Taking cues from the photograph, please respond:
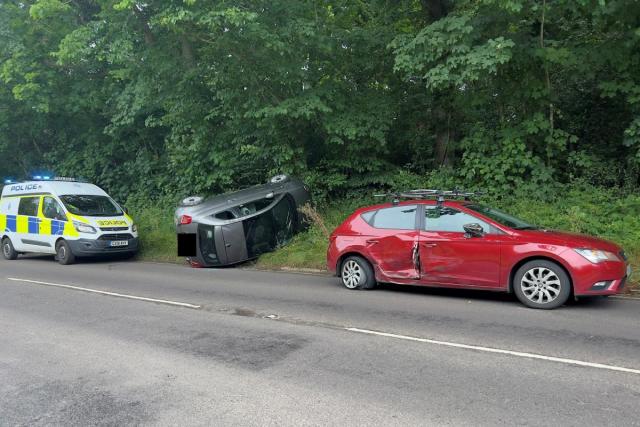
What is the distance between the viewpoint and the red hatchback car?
6.75 m

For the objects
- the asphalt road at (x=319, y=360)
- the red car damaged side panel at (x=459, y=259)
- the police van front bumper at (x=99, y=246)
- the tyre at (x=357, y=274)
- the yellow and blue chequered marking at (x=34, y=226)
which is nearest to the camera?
the asphalt road at (x=319, y=360)

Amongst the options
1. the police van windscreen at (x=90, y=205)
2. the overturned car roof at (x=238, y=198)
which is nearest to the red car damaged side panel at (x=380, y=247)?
the overturned car roof at (x=238, y=198)

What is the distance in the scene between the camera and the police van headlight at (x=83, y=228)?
1330 centimetres

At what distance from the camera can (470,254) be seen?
7.42 m

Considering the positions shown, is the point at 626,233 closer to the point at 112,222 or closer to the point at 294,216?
the point at 294,216

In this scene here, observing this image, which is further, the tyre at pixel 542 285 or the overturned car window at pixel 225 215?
the overturned car window at pixel 225 215

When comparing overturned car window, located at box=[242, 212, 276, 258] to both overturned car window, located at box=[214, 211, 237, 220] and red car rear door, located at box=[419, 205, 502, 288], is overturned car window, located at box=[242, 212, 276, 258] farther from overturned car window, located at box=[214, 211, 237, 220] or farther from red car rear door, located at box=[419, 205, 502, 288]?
red car rear door, located at box=[419, 205, 502, 288]

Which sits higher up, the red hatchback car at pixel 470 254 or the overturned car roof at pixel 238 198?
the overturned car roof at pixel 238 198

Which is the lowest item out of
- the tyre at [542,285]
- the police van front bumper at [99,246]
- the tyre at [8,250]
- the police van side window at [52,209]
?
the tyre at [8,250]

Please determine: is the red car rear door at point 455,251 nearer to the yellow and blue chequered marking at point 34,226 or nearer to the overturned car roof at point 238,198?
the overturned car roof at point 238,198

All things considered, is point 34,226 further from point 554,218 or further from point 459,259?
point 554,218

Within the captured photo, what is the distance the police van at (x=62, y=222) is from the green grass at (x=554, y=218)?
4.35ft

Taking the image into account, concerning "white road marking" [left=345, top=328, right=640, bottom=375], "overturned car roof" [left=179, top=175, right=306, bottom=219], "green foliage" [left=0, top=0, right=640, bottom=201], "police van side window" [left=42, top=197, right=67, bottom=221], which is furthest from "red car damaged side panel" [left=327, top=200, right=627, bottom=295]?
"police van side window" [left=42, top=197, right=67, bottom=221]

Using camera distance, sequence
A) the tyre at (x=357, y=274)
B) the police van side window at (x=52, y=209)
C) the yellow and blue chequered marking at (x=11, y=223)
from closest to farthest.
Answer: the tyre at (x=357, y=274), the police van side window at (x=52, y=209), the yellow and blue chequered marking at (x=11, y=223)
